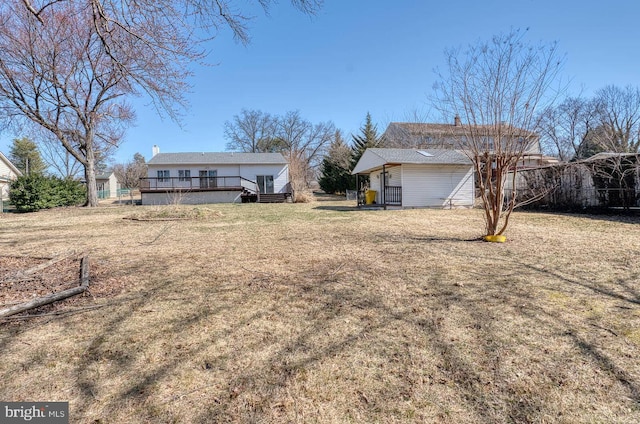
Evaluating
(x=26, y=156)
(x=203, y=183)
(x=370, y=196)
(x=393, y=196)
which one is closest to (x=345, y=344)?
(x=393, y=196)

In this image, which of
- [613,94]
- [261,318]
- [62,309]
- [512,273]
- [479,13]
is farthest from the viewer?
[613,94]

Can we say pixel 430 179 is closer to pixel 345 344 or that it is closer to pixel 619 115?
pixel 345 344

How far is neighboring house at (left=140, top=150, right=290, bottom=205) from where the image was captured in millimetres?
23250

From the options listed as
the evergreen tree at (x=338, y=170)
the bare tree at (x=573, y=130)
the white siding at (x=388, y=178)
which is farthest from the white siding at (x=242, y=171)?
the bare tree at (x=573, y=130)

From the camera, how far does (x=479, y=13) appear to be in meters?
7.70

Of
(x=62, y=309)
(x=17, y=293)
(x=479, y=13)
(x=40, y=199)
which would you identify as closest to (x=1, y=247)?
(x=17, y=293)

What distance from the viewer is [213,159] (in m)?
26.1

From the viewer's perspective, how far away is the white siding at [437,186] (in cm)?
1552

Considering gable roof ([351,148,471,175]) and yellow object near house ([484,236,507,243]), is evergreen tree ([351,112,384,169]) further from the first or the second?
yellow object near house ([484,236,507,243])

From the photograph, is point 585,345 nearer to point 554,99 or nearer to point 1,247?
point 554,99

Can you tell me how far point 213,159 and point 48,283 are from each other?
2378 cm

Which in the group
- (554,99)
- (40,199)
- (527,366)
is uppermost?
(554,99)

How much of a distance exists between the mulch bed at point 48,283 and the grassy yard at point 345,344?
11 cm

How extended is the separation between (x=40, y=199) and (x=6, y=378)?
20.3m
